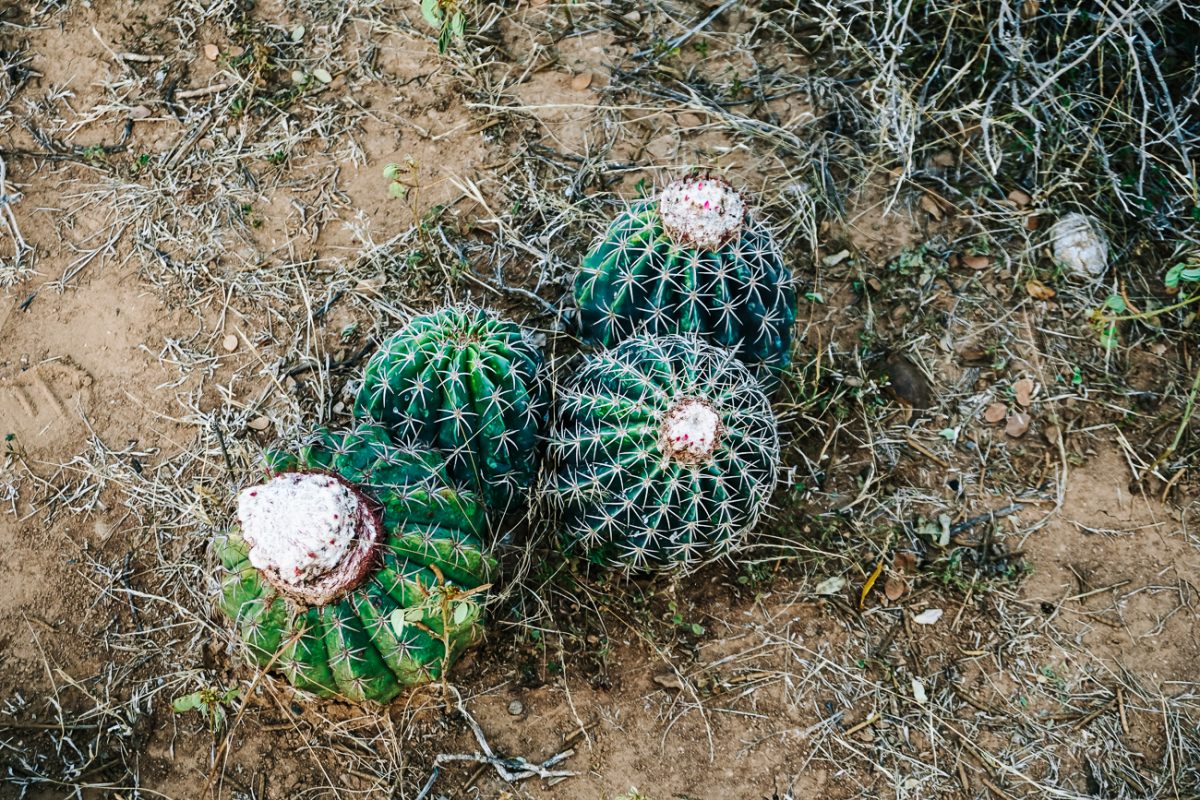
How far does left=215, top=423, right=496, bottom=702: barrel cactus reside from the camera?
2.07 metres

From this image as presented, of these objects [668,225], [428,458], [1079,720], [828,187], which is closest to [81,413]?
[428,458]

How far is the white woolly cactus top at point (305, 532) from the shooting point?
6.67 feet

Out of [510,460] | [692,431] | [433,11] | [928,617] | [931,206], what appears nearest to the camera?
[692,431]

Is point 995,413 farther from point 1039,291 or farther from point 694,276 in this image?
point 694,276

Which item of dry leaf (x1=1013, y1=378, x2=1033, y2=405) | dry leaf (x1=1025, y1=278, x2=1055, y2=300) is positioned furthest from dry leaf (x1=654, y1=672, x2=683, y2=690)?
dry leaf (x1=1025, y1=278, x2=1055, y2=300)

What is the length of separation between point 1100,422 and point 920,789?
160 cm

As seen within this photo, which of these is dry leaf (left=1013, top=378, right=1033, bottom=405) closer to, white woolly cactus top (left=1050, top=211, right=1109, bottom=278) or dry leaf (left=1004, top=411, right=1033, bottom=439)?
dry leaf (left=1004, top=411, right=1033, bottom=439)

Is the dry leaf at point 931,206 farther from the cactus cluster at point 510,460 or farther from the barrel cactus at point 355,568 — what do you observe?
the barrel cactus at point 355,568

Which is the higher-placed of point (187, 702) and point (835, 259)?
point (835, 259)

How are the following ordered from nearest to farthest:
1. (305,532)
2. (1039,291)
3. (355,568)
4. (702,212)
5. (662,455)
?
(305,532), (355,568), (662,455), (702,212), (1039,291)

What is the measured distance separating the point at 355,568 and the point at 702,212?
1.38 meters

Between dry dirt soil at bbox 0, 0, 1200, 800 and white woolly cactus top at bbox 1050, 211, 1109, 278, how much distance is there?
0.23m

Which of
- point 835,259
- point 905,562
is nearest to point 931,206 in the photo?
point 835,259

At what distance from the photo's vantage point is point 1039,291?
3541 mm
